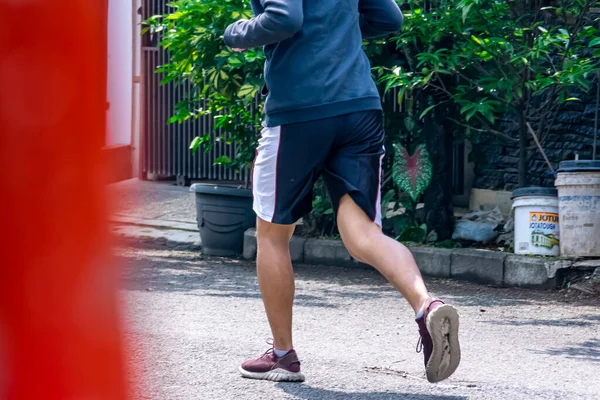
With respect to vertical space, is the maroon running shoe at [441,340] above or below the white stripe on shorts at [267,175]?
below

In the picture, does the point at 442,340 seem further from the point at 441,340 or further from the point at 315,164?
the point at 315,164

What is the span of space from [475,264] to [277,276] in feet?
11.2

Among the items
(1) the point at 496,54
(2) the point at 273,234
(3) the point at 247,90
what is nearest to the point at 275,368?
(2) the point at 273,234

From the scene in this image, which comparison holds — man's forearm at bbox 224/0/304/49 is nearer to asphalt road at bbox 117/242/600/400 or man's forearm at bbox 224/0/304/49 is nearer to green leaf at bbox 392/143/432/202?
asphalt road at bbox 117/242/600/400

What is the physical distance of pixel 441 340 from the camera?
130 inches

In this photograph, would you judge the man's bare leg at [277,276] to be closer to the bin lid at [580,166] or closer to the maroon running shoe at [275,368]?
the maroon running shoe at [275,368]

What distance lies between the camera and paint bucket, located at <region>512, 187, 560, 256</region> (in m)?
6.82

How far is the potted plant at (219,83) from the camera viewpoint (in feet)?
24.4

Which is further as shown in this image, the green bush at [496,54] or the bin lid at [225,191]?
the bin lid at [225,191]

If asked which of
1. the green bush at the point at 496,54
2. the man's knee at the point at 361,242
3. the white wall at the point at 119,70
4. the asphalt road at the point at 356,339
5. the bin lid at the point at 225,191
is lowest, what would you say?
the asphalt road at the point at 356,339

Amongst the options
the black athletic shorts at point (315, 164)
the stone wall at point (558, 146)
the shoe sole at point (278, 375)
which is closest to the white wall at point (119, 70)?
the black athletic shorts at point (315, 164)

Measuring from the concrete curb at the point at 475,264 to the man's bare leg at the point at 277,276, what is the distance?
3258 mm

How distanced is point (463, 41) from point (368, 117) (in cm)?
354

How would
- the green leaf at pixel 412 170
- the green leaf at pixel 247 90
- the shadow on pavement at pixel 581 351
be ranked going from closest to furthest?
the shadow on pavement at pixel 581 351 → the green leaf at pixel 247 90 → the green leaf at pixel 412 170
